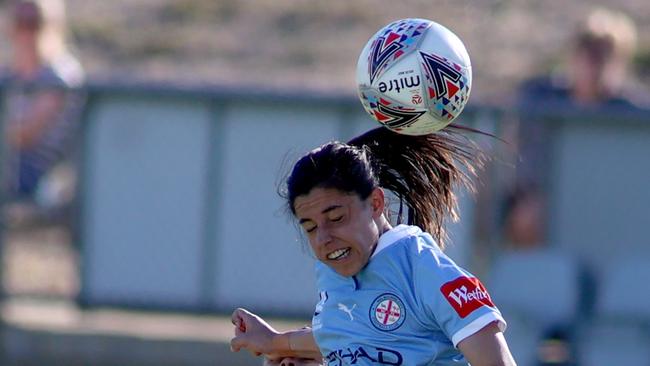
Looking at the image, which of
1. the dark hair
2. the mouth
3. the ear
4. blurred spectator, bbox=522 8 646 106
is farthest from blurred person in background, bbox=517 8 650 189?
the mouth

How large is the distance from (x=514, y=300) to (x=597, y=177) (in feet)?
2.74

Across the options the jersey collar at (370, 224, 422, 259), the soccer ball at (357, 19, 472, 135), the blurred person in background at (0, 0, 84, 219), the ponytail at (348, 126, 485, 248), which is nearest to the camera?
the jersey collar at (370, 224, 422, 259)

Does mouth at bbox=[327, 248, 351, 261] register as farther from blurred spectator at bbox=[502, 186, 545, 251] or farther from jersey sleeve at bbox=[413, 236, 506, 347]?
blurred spectator at bbox=[502, 186, 545, 251]

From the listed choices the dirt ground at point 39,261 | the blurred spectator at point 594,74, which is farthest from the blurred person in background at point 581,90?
the dirt ground at point 39,261

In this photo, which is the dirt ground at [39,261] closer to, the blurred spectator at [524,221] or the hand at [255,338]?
the blurred spectator at [524,221]

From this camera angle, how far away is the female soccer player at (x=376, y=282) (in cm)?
401

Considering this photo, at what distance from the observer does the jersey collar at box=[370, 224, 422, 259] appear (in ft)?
14.1

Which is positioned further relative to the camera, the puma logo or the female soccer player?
the puma logo

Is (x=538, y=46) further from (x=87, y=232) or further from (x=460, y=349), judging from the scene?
(x=460, y=349)

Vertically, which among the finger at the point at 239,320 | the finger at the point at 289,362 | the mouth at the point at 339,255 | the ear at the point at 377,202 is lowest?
the finger at the point at 289,362

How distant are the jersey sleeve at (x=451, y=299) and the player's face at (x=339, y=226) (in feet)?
0.60

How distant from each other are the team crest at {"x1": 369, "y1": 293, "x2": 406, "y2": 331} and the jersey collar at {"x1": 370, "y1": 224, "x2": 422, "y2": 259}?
142mm

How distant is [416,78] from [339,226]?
1.94 feet

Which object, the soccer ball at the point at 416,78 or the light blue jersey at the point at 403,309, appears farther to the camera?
the soccer ball at the point at 416,78
